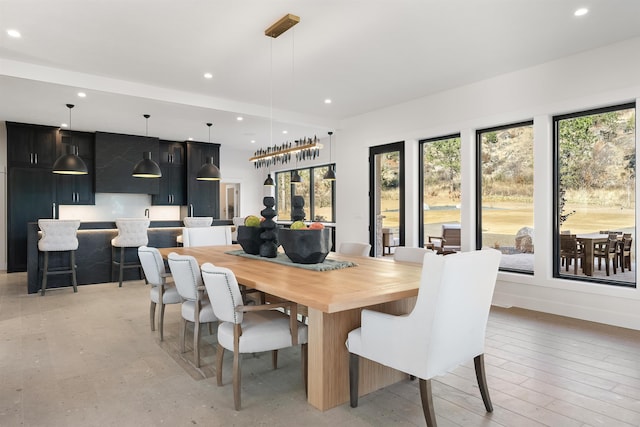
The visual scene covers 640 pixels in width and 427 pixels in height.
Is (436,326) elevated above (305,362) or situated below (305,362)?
above

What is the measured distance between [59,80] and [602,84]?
19.9 ft

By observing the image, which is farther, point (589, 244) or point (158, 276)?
point (589, 244)

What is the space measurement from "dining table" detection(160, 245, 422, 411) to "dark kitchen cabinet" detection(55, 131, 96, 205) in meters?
6.94

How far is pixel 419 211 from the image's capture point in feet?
19.6

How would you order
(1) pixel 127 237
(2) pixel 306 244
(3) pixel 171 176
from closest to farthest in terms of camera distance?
(2) pixel 306 244 < (1) pixel 127 237 < (3) pixel 171 176

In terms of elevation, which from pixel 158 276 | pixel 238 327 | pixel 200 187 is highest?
pixel 200 187

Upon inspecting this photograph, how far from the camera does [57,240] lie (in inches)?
215

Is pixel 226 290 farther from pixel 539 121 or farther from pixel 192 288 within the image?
pixel 539 121

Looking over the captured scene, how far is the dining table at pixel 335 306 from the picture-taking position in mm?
2033

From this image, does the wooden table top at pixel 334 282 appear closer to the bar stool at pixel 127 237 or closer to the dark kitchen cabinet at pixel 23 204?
the bar stool at pixel 127 237

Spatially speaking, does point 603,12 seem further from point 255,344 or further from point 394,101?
point 255,344

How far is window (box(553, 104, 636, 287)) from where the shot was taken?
403 centimetres

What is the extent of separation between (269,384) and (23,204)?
24.2 feet

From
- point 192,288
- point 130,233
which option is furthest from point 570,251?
point 130,233
